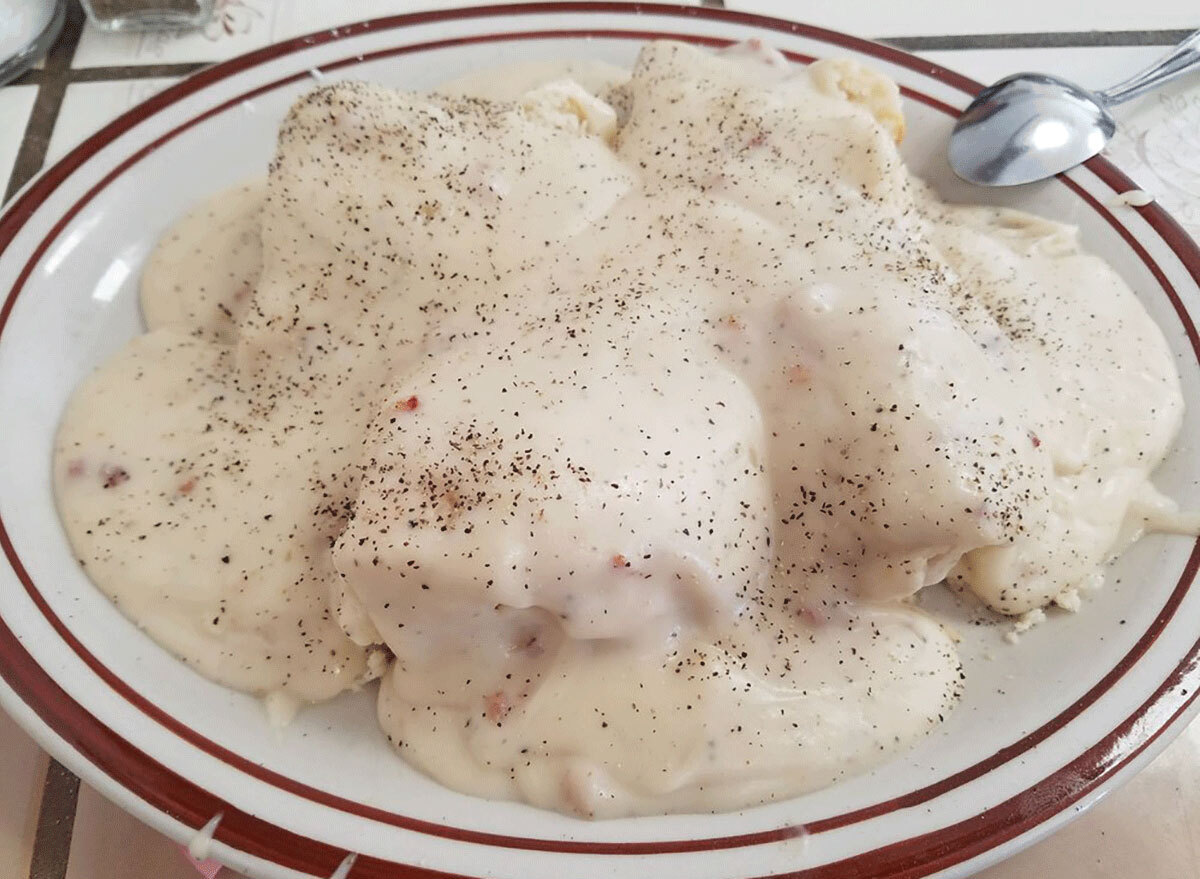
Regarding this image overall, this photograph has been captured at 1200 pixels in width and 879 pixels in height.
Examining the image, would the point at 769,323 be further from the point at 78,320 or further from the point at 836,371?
the point at 78,320

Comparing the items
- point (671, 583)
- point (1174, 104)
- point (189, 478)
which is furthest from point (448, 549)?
point (1174, 104)

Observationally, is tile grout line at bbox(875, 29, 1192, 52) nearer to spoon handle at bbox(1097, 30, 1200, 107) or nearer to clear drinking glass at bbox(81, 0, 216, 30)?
spoon handle at bbox(1097, 30, 1200, 107)

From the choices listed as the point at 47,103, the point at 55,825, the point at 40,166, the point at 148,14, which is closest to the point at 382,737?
the point at 55,825

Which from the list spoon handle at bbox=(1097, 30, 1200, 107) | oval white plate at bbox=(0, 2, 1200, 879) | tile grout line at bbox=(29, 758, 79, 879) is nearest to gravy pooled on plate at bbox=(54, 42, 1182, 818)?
oval white plate at bbox=(0, 2, 1200, 879)

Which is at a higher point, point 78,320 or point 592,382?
point 592,382

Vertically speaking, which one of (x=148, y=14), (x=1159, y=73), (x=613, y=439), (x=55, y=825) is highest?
(x=1159, y=73)

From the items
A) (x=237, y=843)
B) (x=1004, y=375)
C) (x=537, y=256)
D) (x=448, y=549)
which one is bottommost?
(x=237, y=843)

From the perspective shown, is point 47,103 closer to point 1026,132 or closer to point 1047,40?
point 1026,132
